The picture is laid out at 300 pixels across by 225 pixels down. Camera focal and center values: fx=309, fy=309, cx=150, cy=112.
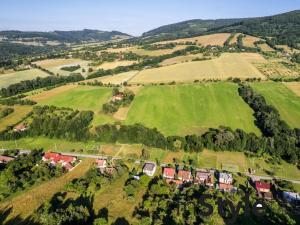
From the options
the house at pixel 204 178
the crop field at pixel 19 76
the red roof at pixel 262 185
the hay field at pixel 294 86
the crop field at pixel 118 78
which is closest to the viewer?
Answer: the red roof at pixel 262 185

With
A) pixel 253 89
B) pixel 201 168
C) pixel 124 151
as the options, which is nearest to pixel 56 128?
pixel 124 151

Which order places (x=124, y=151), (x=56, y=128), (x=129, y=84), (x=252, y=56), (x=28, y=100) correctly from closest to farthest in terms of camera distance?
1. (x=124, y=151)
2. (x=56, y=128)
3. (x=28, y=100)
4. (x=129, y=84)
5. (x=252, y=56)

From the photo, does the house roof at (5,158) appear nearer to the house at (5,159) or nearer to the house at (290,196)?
the house at (5,159)

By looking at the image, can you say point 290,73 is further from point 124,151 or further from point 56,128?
point 56,128

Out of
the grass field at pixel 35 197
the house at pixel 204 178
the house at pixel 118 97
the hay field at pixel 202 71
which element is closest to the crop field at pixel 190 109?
the house at pixel 118 97

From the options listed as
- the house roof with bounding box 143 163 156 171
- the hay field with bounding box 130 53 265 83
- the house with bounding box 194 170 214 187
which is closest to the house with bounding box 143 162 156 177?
the house roof with bounding box 143 163 156 171

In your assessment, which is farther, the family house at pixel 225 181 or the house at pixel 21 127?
the house at pixel 21 127
